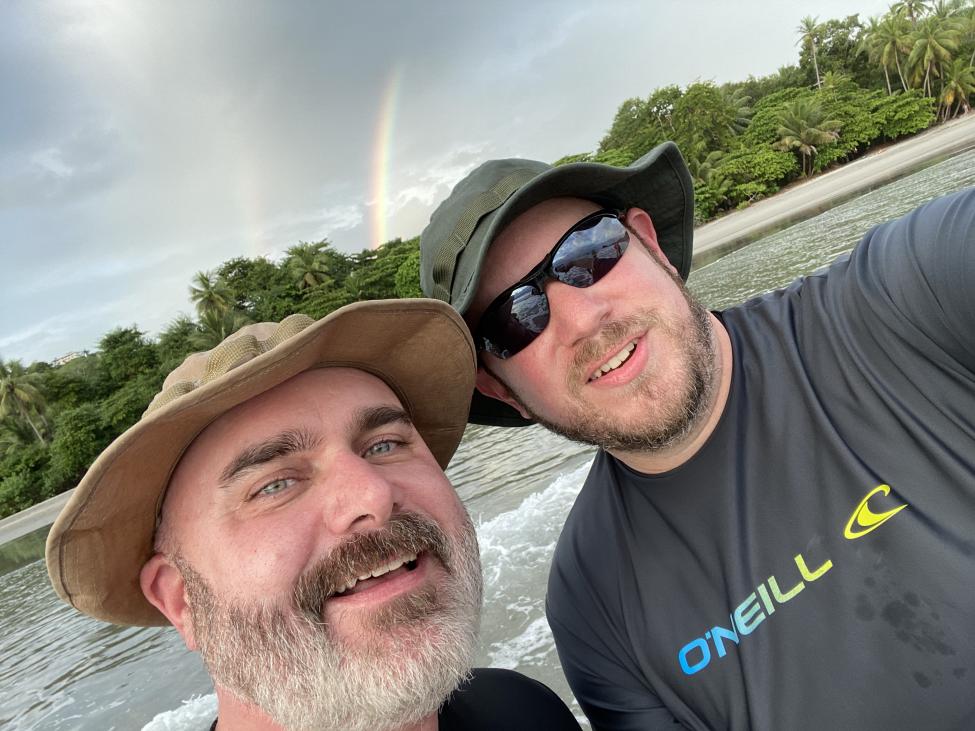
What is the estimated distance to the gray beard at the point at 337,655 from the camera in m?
1.50

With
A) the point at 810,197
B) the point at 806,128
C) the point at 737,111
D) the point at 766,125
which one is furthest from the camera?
the point at 737,111

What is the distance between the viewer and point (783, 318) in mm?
2008

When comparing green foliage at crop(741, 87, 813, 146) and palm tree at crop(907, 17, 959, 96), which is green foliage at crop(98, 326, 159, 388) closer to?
green foliage at crop(741, 87, 813, 146)

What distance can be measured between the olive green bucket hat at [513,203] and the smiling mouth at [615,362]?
1.69 feet

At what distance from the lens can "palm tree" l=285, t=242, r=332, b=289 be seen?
158ft

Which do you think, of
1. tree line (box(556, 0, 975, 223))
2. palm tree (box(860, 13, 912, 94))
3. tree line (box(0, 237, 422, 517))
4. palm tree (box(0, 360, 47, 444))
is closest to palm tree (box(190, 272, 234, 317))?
tree line (box(0, 237, 422, 517))

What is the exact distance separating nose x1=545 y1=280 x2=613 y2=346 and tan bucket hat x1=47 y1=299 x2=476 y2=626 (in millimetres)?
330

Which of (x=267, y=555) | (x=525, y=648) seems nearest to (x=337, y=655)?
(x=267, y=555)

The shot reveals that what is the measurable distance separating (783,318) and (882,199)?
23.1 metres

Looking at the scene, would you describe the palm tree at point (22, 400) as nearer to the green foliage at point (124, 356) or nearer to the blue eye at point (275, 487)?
the green foliage at point (124, 356)

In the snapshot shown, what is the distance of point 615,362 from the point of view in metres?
2.06

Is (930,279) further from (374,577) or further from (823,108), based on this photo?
(823,108)

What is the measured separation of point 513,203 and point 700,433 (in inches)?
38.7

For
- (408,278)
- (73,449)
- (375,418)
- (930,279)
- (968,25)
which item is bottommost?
(73,449)
